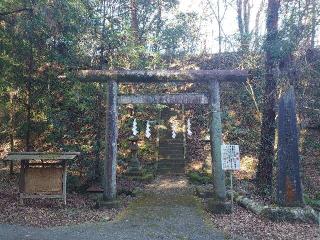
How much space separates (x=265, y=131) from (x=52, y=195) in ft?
20.7

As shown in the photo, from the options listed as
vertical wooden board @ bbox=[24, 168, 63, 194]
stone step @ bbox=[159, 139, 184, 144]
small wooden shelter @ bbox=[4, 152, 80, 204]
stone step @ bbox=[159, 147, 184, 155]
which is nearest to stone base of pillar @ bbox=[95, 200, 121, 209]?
small wooden shelter @ bbox=[4, 152, 80, 204]

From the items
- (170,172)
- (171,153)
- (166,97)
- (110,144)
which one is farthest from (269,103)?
(171,153)

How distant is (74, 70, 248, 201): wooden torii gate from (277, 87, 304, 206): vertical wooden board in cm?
132

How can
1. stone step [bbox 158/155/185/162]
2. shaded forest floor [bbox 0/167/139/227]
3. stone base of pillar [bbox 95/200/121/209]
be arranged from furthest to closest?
stone step [bbox 158/155/185/162], stone base of pillar [bbox 95/200/121/209], shaded forest floor [bbox 0/167/139/227]

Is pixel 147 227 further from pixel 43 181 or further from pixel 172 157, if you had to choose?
pixel 172 157

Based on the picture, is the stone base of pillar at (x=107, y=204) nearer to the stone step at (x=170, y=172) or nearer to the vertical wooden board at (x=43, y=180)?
the vertical wooden board at (x=43, y=180)

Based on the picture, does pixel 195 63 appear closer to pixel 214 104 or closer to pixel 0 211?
pixel 214 104

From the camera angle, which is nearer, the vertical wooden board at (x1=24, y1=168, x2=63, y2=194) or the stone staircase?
the vertical wooden board at (x1=24, y1=168, x2=63, y2=194)

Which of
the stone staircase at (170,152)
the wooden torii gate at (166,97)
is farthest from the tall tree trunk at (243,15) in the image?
the wooden torii gate at (166,97)

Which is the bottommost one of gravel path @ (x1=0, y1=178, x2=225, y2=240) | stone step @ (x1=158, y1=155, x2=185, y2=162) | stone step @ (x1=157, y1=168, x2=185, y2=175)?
gravel path @ (x1=0, y1=178, x2=225, y2=240)

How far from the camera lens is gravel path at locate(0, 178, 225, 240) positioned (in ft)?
22.5

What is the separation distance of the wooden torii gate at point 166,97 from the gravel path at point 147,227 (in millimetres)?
979

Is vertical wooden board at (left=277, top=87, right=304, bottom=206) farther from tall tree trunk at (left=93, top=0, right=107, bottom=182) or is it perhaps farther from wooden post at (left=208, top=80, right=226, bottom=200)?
tall tree trunk at (left=93, top=0, right=107, bottom=182)

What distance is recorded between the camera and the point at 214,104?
9234 mm
